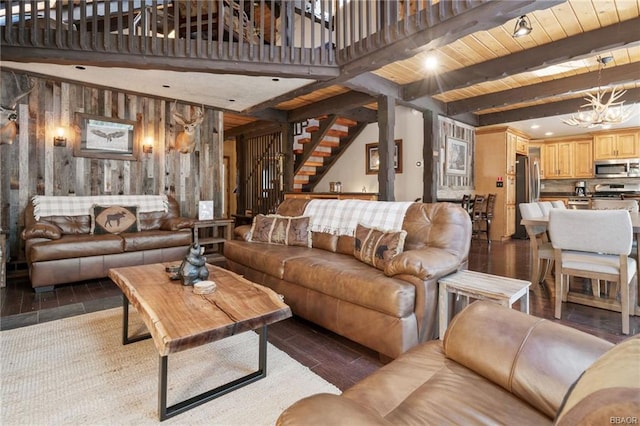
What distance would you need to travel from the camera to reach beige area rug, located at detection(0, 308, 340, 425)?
1522mm

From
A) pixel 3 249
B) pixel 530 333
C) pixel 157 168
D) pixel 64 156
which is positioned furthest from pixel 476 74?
pixel 3 249

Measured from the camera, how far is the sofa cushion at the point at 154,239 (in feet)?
12.8

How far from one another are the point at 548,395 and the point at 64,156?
548 cm

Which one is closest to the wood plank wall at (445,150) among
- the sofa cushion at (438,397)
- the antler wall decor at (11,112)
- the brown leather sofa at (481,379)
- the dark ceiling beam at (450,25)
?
the dark ceiling beam at (450,25)

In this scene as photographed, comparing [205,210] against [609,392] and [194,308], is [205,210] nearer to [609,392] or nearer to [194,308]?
[194,308]

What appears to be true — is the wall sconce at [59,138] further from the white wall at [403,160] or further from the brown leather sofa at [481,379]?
the white wall at [403,160]

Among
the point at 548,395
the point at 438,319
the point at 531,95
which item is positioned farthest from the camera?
the point at 531,95

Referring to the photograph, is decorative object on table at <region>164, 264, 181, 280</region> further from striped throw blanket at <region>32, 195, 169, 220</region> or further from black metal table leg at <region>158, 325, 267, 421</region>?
striped throw blanket at <region>32, 195, 169, 220</region>

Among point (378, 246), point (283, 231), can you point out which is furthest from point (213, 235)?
point (378, 246)

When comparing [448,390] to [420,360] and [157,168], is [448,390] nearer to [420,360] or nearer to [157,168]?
[420,360]

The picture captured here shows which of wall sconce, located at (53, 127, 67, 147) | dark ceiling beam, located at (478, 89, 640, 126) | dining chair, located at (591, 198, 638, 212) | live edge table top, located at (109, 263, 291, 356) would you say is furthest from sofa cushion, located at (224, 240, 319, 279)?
dark ceiling beam, located at (478, 89, 640, 126)

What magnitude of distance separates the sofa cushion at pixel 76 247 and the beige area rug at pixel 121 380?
117 cm

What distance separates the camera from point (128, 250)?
3867 millimetres

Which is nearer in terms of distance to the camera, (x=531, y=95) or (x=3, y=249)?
(x=3, y=249)
